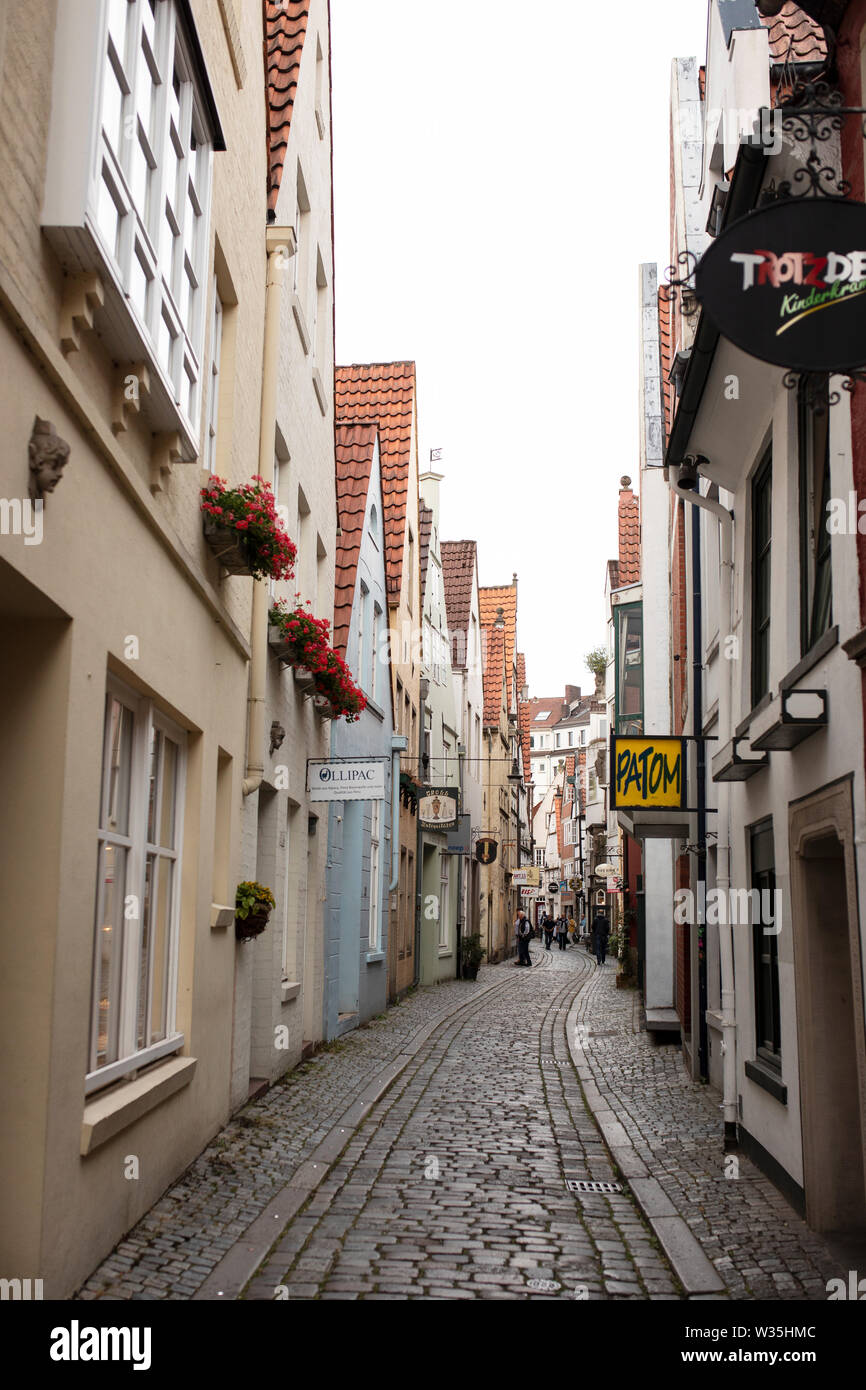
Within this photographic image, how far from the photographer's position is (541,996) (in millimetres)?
23641

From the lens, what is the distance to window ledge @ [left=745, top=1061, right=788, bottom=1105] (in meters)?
7.45

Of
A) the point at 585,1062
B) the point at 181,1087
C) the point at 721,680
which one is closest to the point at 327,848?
the point at 585,1062

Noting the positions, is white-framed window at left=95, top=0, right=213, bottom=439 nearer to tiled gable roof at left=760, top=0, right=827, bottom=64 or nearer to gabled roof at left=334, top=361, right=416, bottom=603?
tiled gable roof at left=760, top=0, right=827, bottom=64

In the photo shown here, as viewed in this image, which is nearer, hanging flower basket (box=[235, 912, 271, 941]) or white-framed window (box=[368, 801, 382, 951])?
hanging flower basket (box=[235, 912, 271, 941])

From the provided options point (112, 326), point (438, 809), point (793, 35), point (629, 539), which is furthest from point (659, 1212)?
point (629, 539)

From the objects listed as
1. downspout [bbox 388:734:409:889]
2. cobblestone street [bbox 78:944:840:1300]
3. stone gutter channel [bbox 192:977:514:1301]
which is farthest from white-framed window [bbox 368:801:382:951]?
stone gutter channel [bbox 192:977:514:1301]

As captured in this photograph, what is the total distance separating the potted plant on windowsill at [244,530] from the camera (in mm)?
8094

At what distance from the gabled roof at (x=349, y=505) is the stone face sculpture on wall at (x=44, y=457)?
10561 mm

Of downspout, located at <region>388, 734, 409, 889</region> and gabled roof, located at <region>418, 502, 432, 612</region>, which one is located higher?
gabled roof, located at <region>418, 502, 432, 612</region>

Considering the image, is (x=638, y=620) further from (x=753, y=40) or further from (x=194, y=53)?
(x=194, y=53)

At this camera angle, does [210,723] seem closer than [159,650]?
No

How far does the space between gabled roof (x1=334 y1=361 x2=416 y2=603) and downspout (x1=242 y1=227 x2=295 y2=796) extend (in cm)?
1077

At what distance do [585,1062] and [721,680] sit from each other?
5587 mm

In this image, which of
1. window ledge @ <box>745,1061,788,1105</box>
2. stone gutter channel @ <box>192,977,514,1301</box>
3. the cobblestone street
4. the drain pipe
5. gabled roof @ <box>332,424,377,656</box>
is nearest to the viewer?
stone gutter channel @ <box>192,977,514,1301</box>
